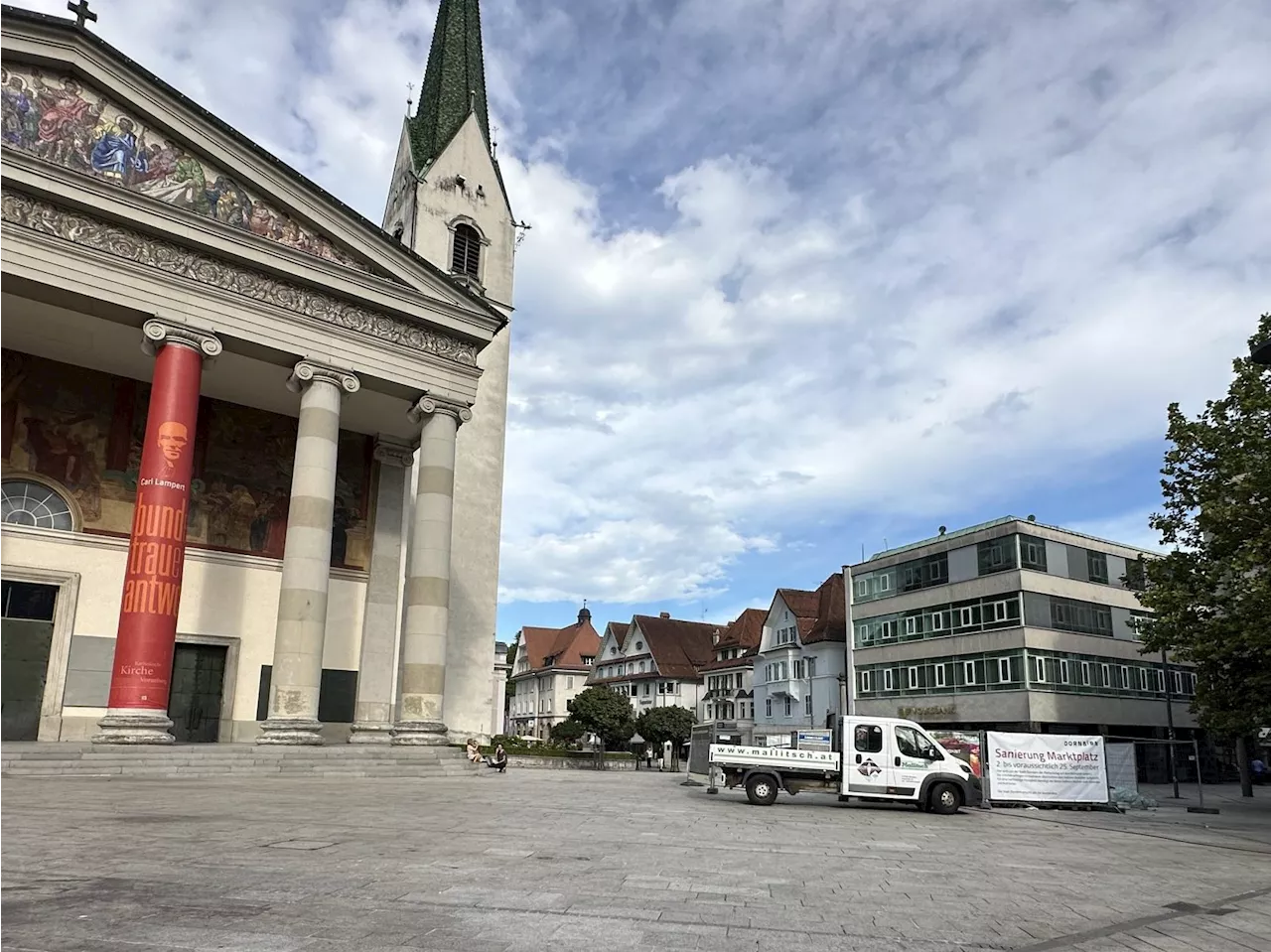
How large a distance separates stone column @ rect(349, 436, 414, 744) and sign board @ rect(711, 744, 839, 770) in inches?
471

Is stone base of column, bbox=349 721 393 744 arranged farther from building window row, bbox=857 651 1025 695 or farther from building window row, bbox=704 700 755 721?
building window row, bbox=704 700 755 721

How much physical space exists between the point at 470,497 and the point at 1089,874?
29.8 m

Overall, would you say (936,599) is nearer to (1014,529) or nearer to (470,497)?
(1014,529)

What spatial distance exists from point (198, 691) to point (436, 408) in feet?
36.3

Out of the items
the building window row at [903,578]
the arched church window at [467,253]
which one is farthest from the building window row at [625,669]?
the arched church window at [467,253]

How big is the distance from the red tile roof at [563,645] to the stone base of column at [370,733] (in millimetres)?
78432

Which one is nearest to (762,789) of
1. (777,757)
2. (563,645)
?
(777,757)

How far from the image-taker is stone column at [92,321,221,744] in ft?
70.3

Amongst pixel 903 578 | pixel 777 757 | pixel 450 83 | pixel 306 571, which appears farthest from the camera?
pixel 903 578

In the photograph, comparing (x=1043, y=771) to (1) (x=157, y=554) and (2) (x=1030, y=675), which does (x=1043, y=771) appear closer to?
(2) (x=1030, y=675)

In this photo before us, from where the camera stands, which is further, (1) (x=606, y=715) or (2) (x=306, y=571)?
(1) (x=606, y=715)

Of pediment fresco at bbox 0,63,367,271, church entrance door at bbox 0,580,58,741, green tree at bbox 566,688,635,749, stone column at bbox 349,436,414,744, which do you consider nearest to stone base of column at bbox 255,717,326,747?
stone column at bbox 349,436,414,744

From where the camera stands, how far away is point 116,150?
24.3m

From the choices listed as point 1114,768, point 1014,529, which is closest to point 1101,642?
point 1014,529
